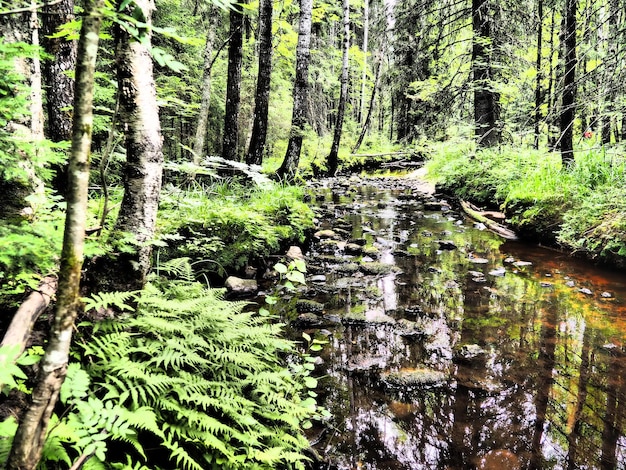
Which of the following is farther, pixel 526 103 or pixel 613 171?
pixel 526 103

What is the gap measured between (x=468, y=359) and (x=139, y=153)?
359cm

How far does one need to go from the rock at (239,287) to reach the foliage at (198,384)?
7.02 ft

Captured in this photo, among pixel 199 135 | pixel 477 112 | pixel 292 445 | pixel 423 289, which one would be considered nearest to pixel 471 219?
pixel 477 112

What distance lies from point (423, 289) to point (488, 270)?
1.55 m

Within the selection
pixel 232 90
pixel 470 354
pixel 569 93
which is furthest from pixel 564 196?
pixel 232 90

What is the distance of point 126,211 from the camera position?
232 centimetres

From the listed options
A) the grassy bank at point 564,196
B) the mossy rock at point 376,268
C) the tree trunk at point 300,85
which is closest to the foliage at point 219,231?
the mossy rock at point 376,268

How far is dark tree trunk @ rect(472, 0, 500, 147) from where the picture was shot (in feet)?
37.3

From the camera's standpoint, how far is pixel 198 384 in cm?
201

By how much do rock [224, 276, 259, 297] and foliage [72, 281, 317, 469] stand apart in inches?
84.3

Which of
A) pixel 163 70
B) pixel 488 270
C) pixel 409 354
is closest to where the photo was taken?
pixel 409 354

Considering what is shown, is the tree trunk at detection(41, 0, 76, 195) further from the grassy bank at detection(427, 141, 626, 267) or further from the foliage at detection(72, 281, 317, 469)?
the grassy bank at detection(427, 141, 626, 267)

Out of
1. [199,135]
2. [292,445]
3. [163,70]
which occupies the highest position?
[163,70]

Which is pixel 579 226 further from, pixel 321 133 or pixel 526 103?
pixel 321 133
